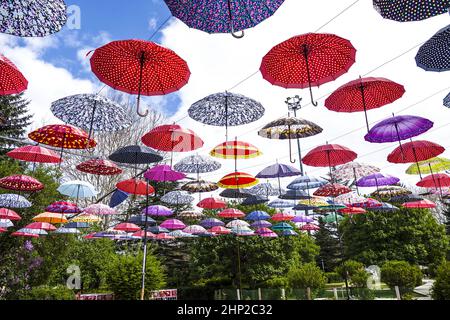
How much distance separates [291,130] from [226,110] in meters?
2.07

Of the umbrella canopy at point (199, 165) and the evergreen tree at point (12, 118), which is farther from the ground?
the evergreen tree at point (12, 118)

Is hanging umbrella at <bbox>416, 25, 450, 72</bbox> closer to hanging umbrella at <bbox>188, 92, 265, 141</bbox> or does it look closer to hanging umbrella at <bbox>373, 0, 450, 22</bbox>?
hanging umbrella at <bbox>373, 0, 450, 22</bbox>

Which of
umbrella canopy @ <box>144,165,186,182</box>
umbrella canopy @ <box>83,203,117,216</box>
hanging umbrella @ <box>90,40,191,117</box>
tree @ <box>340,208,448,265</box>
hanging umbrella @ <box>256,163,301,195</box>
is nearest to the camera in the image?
hanging umbrella @ <box>90,40,191,117</box>

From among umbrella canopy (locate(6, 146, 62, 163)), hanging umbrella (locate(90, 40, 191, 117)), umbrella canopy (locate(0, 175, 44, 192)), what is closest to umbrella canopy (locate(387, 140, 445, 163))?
hanging umbrella (locate(90, 40, 191, 117))

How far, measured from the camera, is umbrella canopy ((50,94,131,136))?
5.28 metres

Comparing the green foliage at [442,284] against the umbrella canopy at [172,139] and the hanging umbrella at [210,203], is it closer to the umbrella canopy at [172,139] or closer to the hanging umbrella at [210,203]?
the hanging umbrella at [210,203]

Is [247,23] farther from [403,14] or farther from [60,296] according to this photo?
[60,296]

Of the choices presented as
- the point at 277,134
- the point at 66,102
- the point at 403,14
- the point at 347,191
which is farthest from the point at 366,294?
the point at 66,102

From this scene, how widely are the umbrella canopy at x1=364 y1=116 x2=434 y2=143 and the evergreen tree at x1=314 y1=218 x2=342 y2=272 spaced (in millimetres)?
25634

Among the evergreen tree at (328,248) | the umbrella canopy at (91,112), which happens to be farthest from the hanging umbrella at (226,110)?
the evergreen tree at (328,248)

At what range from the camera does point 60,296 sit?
37.2 ft

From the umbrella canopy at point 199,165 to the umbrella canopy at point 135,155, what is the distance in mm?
2615

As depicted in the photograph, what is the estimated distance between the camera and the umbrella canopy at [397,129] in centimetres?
574
